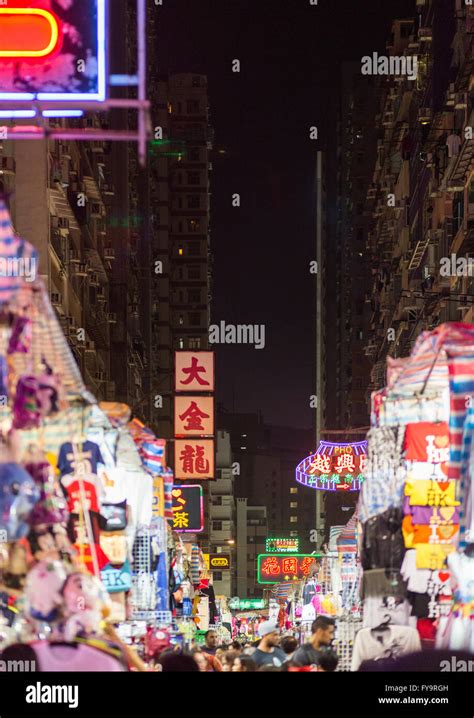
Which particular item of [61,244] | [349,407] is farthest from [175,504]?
[349,407]

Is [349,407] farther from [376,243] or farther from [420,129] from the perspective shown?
[420,129]

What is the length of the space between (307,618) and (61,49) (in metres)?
17.6

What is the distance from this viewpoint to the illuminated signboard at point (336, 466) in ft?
92.7

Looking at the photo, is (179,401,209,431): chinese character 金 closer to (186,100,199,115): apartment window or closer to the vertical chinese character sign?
the vertical chinese character sign

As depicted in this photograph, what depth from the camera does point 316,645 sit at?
34.8 feet

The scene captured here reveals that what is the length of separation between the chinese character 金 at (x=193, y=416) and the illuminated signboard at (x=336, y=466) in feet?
10.9

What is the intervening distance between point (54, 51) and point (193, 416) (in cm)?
2288

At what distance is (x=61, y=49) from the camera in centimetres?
847

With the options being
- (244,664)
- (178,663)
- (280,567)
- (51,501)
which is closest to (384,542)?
(244,664)

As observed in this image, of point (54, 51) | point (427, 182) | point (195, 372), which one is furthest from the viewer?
point (427, 182)

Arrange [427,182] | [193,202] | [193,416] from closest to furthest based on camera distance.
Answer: [193,416] → [427,182] → [193,202]

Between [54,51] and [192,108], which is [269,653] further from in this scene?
[192,108]

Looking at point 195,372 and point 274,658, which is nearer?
point 274,658

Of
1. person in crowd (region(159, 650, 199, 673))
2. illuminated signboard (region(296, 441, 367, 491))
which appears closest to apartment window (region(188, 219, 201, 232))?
illuminated signboard (region(296, 441, 367, 491))
